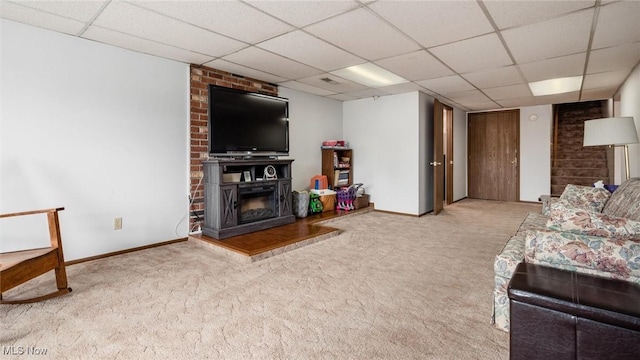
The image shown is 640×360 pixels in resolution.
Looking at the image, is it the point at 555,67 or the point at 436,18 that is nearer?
the point at 436,18

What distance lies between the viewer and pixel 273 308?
2.12 m

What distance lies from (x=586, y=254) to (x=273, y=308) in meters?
1.75

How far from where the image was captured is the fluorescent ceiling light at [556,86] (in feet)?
14.9

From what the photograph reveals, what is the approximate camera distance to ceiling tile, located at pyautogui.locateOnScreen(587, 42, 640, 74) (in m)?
3.23

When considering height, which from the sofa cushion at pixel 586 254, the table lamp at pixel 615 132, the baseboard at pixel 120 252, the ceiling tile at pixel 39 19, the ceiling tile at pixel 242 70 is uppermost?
the ceiling tile at pixel 242 70

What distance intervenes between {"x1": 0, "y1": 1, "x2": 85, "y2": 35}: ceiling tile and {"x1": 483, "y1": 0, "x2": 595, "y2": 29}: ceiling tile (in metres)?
3.30

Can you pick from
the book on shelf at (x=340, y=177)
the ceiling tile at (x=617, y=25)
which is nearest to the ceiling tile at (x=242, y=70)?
the book on shelf at (x=340, y=177)

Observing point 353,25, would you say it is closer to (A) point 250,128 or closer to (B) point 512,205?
(A) point 250,128

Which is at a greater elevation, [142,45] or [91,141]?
[142,45]

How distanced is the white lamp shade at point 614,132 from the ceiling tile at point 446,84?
5.69 ft

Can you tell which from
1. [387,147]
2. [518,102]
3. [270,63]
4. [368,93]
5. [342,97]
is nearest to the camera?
[270,63]

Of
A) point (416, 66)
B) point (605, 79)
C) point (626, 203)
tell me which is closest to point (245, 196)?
point (416, 66)

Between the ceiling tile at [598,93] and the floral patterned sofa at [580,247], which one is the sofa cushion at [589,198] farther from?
the ceiling tile at [598,93]

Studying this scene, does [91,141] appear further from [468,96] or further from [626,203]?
[468,96]
